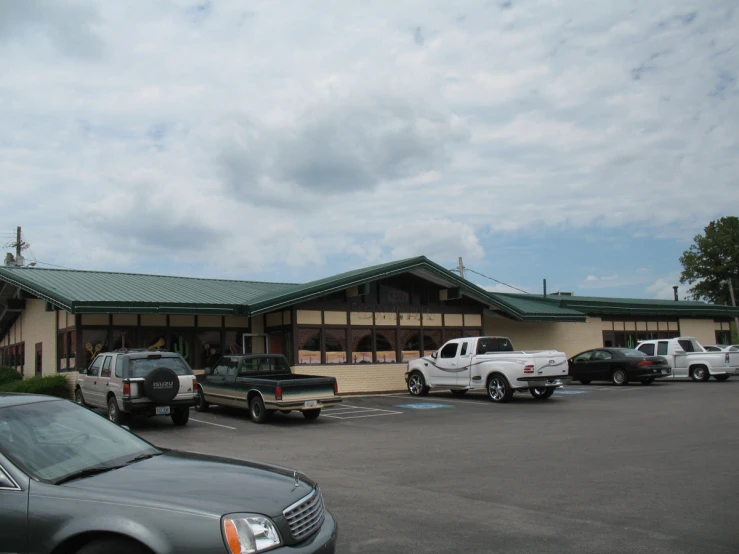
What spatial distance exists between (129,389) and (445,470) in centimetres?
831

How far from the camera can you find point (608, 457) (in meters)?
11.1

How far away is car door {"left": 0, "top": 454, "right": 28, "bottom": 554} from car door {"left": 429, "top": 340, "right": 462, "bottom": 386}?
19.0 metres

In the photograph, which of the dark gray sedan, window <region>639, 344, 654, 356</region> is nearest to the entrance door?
window <region>639, 344, 654, 356</region>

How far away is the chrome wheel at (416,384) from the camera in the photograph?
953 inches

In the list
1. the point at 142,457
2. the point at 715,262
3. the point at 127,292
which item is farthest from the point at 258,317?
the point at 715,262

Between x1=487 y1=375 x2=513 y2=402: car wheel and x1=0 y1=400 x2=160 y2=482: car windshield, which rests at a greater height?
x1=0 y1=400 x2=160 y2=482: car windshield

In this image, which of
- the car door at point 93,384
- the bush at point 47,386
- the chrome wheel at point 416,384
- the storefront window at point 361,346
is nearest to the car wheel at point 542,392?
the chrome wheel at point 416,384

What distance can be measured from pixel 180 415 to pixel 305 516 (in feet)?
41.8

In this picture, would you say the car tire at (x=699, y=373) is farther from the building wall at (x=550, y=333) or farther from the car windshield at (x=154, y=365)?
the car windshield at (x=154, y=365)

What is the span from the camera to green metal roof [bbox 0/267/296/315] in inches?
785

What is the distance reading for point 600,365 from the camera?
29.4 meters

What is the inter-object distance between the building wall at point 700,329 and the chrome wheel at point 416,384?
2408cm

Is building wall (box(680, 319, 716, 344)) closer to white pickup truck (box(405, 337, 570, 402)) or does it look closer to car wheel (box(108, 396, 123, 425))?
white pickup truck (box(405, 337, 570, 402))

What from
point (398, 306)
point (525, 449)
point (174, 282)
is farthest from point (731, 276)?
point (525, 449)
